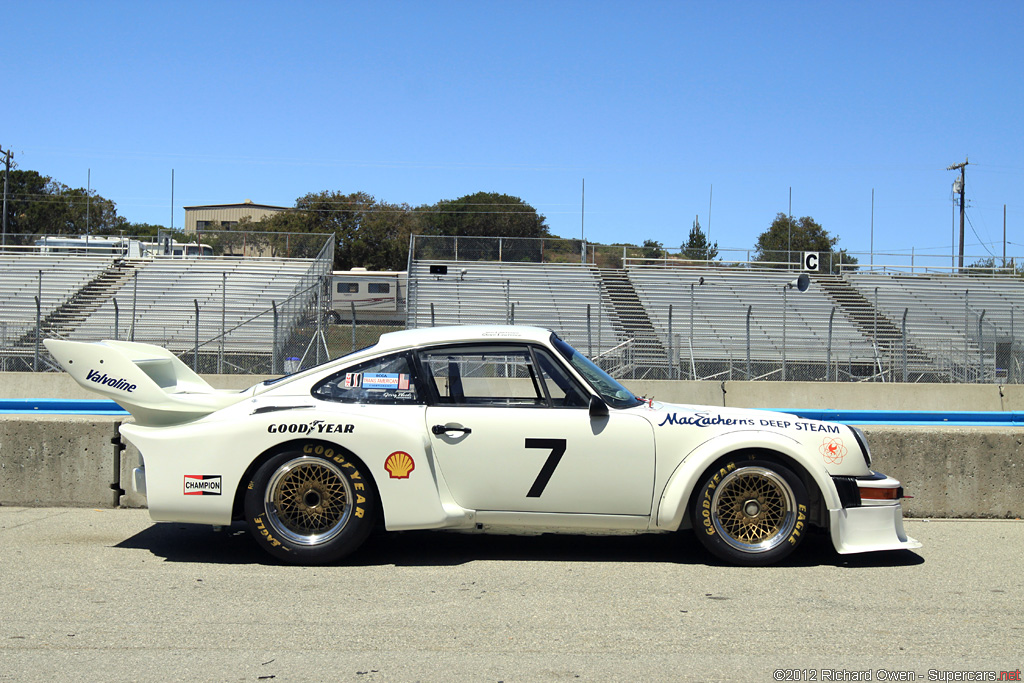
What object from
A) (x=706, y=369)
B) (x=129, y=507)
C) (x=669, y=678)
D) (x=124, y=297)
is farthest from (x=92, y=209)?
(x=669, y=678)

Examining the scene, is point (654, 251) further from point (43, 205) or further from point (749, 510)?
point (43, 205)

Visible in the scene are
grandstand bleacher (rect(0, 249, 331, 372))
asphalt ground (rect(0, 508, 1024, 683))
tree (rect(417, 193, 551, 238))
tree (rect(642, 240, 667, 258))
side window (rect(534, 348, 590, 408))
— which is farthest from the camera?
tree (rect(417, 193, 551, 238))

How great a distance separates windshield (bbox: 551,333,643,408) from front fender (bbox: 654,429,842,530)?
1.71 feet

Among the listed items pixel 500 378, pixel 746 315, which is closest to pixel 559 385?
pixel 500 378

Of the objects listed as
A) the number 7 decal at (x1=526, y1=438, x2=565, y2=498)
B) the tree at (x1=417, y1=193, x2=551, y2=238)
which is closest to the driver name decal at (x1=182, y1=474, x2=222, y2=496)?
the number 7 decal at (x1=526, y1=438, x2=565, y2=498)

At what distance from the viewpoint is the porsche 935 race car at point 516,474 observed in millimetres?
5277

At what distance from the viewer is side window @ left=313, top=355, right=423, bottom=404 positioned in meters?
5.50

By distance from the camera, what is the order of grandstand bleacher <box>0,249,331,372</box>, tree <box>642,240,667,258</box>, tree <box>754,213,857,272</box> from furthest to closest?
tree <box>754,213,857,272</box>, tree <box>642,240,667,258</box>, grandstand bleacher <box>0,249,331,372</box>

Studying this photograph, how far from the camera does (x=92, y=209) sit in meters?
69.2

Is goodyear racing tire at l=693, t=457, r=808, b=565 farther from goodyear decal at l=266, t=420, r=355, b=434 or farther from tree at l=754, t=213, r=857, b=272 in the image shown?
tree at l=754, t=213, r=857, b=272

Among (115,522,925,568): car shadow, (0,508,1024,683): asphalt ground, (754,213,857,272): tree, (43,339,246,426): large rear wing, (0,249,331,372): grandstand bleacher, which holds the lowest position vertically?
(115,522,925,568): car shadow

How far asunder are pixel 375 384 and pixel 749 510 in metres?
2.38

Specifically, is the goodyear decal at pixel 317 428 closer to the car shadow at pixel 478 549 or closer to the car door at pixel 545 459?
the car door at pixel 545 459

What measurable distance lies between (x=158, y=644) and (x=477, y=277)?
2599 cm
